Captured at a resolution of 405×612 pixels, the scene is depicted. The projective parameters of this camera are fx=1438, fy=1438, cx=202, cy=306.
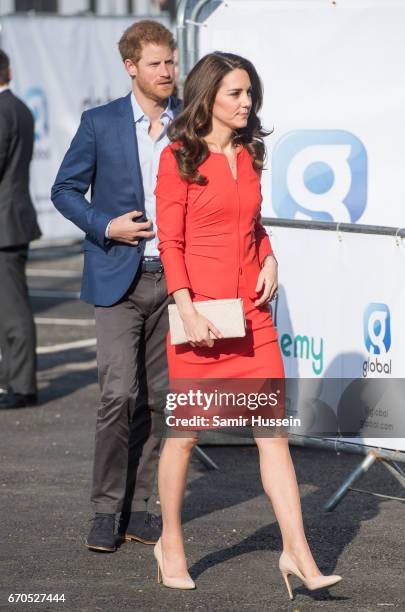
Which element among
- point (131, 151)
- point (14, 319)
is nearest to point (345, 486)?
point (131, 151)

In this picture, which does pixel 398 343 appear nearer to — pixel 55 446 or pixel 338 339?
pixel 338 339

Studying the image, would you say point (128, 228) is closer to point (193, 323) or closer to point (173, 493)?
point (193, 323)

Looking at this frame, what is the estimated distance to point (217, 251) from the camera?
17.0 feet

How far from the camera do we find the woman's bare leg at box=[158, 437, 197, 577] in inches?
208

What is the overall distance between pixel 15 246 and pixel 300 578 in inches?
192

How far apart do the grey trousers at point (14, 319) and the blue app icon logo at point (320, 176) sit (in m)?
2.88

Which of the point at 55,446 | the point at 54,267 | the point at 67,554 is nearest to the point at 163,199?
the point at 67,554

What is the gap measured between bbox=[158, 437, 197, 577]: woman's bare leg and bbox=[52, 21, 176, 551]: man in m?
0.57

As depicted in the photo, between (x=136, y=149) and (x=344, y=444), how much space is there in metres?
1.69

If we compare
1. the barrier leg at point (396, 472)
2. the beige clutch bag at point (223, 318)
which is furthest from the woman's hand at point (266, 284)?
the barrier leg at point (396, 472)

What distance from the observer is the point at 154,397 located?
6129mm

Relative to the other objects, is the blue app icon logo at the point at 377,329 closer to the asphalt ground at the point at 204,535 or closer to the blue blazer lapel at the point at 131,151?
the asphalt ground at the point at 204,535

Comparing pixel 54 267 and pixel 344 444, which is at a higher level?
pixel 344 444

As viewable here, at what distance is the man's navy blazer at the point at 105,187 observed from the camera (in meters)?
5.82
